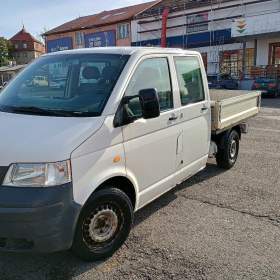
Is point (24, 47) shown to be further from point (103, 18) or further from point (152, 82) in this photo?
point (152, 82)

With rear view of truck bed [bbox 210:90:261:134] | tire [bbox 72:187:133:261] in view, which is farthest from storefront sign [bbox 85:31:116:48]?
tire [bbox 72:187:133:261]

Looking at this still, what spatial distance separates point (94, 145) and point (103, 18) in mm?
44841

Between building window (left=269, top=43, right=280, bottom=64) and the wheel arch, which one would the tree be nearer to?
building window (left=269, top=43, right=280, bottom=64)

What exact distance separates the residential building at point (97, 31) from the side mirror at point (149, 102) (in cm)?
3750

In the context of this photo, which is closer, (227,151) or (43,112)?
(43,112)

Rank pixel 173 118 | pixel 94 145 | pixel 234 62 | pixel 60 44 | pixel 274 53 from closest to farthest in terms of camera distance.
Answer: pixel 94 145 < pixel 173 118 < pixel 274 53 < pixel 234 62 < pixel 60 44

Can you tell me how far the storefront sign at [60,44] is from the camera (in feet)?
157

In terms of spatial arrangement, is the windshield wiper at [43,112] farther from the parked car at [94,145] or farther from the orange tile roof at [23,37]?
the orange tile roof at [23,37]

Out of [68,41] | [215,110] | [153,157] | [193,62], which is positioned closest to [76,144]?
[153,157]

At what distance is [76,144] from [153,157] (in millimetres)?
1195

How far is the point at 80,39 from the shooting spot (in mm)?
46312

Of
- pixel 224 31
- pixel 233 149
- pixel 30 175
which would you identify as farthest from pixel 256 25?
pixel 30 175

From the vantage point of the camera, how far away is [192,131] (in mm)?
4820

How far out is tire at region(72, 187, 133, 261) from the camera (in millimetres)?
3277
